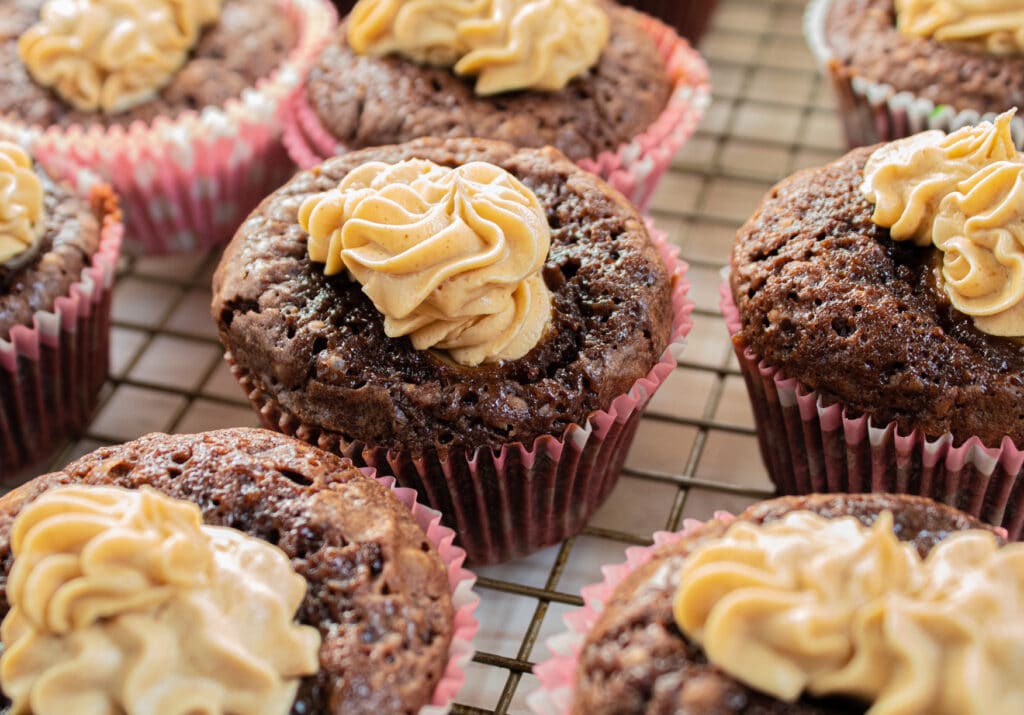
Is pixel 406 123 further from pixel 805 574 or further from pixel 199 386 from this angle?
pixel 805 574

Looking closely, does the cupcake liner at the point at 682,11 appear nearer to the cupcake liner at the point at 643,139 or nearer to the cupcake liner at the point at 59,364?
the cupcake liner at the point at 643,139

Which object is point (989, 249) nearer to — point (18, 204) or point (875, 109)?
point (875, 109)

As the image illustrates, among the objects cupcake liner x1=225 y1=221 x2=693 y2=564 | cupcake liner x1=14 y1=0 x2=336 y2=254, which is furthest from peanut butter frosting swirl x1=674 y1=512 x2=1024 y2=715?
cupcake liner x1=14 y1=0 x2=336 y2=254

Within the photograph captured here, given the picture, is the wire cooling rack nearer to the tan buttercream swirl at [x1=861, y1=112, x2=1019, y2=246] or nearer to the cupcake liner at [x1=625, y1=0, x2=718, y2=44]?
the cupcake liner at [x1=625, y1=0, x2=718, y2=44]

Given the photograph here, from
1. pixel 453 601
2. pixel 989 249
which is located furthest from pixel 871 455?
pixel 453 601

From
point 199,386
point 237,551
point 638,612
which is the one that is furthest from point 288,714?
point 199,386

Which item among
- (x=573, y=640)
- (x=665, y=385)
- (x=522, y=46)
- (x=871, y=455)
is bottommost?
(x=665, y=385)
